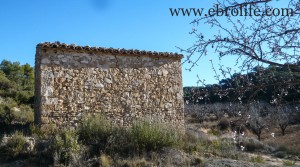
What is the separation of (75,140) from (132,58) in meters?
3.54

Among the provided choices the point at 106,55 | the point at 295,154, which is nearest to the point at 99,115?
the point at 106,55

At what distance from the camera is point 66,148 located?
7.80m

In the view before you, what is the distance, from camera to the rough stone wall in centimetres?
920

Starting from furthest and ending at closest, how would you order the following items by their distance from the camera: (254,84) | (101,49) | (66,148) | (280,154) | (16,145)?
(280,154)
(101,49)
(16,145)
(66,148)
(254,84)

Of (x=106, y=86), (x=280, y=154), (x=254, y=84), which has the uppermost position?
(x=106, y=86)

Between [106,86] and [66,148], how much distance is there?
2644mm

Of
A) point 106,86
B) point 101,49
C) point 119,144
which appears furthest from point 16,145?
point 101,49

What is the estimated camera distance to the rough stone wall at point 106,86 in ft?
30.2

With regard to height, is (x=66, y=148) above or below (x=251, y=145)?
above

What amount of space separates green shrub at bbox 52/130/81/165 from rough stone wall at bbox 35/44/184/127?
1237mm

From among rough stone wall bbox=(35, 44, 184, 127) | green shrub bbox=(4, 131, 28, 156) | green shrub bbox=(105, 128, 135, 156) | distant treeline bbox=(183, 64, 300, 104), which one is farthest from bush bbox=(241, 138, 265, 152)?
distant treeline bbox=(183, 64, 300, 104)

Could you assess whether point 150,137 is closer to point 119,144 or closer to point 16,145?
point 119,144

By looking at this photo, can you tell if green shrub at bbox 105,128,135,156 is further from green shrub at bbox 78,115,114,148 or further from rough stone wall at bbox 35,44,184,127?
rough stone wall at bbox 35,44,184,127

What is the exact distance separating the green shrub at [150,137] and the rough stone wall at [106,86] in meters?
1.31
